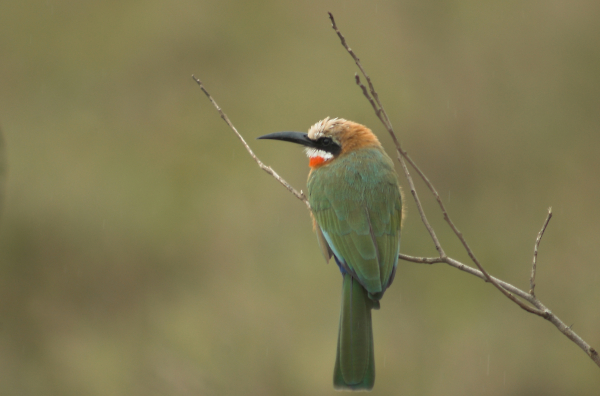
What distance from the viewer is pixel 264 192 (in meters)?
6.69

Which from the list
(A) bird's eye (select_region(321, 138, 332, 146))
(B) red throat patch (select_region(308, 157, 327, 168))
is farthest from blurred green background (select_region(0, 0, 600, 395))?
(A) bird's eye (select_region(321, 138, 332, 146))

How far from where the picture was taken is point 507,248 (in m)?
6.42

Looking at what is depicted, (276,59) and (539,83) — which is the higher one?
(276,59)

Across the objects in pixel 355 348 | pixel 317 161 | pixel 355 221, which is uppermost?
pixel 317 161

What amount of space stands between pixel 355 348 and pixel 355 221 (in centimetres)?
62

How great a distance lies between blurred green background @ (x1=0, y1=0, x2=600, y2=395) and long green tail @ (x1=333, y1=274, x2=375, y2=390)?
8.10 ft

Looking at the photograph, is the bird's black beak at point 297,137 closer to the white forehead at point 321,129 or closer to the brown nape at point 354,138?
the white forehead at point 321,129

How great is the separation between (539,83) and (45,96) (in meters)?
5.34

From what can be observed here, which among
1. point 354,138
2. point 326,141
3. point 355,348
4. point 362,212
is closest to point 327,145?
point 326,141

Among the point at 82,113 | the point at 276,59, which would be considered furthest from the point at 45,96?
the point at 276,59

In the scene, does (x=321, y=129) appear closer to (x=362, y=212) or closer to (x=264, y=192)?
(x=362, y=212)

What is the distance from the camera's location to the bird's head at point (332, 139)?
144 inches

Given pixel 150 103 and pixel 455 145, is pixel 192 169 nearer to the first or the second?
pixel 150 103

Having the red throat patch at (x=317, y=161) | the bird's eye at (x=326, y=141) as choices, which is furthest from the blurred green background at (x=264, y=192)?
the bird's eye at (x=326, y=141)
